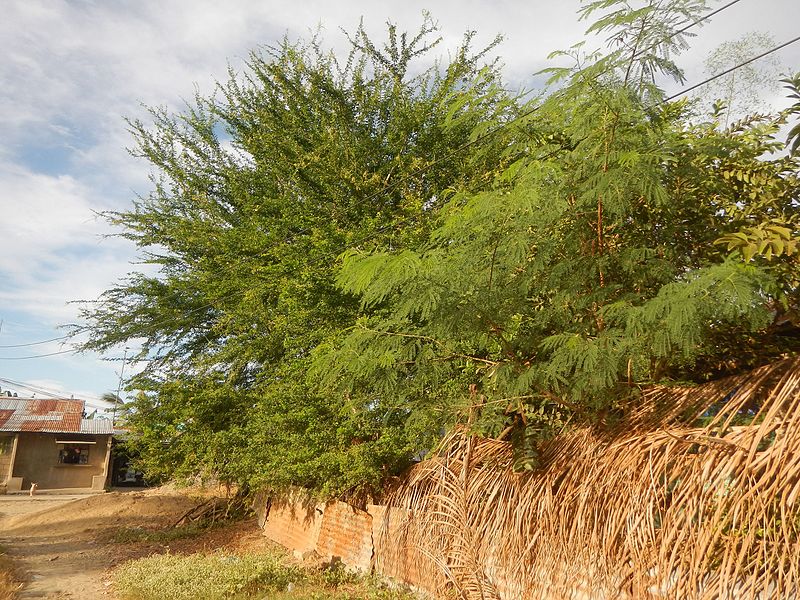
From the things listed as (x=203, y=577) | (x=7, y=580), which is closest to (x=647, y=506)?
(x=203, y=577)

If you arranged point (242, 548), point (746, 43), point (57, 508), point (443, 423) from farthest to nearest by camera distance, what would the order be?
point (57, 508) < point (242, 548) < point (443, 423) < point (746, 43)

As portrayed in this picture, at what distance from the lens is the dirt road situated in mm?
10016

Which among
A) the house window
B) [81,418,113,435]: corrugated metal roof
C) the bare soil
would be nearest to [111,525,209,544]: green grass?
the bare soil

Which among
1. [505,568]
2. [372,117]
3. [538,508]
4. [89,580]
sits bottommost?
[89,580]

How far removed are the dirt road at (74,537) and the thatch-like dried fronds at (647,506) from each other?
625 cm

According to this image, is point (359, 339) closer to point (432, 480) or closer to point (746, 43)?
point (432, 480)

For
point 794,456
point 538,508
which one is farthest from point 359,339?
point 794,456

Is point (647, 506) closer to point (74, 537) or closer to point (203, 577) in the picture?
point (203, 577)

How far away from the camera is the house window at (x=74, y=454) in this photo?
3117cm

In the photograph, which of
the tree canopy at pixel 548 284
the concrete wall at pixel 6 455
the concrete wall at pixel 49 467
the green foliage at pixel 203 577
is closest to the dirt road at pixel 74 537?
the green foliage at pixel 203 577

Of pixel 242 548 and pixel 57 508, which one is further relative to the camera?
pixel 57 508

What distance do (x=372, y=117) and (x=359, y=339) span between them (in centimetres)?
981

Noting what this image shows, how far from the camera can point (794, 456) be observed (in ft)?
11.5

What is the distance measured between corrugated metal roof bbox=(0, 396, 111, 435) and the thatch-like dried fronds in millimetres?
29025
